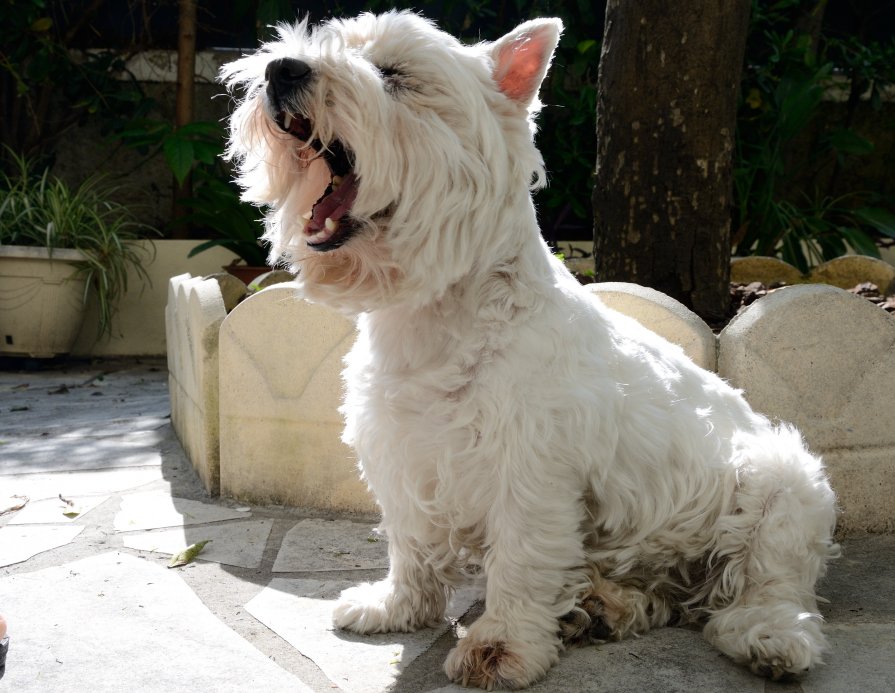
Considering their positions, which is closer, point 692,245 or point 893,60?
point 692,245

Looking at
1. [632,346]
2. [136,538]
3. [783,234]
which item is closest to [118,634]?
[136,538]

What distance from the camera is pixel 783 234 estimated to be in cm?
599

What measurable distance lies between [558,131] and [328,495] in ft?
14.7

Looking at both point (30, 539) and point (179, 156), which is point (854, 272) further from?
point (179, 156)

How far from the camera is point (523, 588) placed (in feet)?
7.21

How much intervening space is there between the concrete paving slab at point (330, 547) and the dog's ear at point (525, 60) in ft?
5.08

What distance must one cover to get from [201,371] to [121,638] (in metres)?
1.41

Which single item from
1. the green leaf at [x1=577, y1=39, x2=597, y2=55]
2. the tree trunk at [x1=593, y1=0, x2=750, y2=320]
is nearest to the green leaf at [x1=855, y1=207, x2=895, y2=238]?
the green leaf at [x1=577, y1=39, x2=597, y2=55]

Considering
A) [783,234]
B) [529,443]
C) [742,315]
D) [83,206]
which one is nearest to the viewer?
[529,443]

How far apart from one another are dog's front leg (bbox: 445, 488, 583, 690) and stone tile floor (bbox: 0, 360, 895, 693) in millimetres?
71

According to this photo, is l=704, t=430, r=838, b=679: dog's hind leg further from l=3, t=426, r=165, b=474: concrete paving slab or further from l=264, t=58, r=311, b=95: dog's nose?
l=3, t=426, r=165, b=474: concrete paving slab

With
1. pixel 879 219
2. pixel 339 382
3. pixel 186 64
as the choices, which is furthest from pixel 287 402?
pixel 879 219

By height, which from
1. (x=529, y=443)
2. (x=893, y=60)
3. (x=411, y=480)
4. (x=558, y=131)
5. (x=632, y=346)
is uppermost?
(x=893, y=60)

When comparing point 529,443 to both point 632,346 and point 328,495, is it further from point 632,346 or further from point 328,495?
point 328,495
